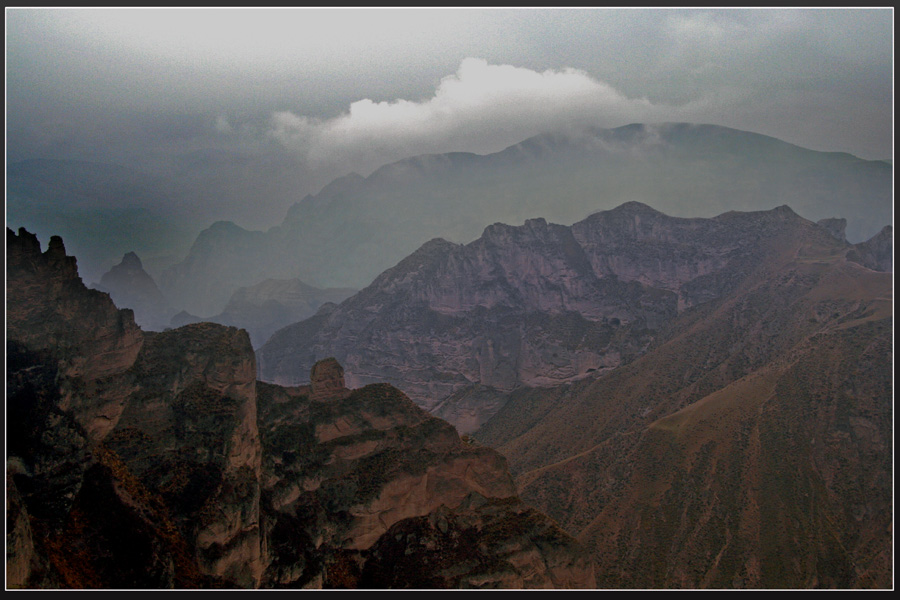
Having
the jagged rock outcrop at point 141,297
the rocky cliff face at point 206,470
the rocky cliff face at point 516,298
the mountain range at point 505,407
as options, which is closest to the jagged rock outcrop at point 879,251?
the mountain range at point 505,407

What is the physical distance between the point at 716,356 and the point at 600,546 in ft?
119

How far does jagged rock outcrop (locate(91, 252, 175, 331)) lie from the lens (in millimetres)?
60844

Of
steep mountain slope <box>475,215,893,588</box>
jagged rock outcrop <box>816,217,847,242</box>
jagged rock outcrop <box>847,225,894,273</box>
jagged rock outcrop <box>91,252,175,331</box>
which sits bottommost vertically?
steep mountain slope <box>475,215,893,588</box>

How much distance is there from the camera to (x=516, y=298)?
100625 mm

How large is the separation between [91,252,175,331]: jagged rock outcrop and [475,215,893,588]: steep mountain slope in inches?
1677

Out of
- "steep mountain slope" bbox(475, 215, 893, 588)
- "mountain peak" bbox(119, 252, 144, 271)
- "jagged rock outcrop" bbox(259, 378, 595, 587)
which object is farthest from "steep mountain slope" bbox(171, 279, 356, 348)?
"jagged rock outcrop" bbox(259, 378, 595, 587)

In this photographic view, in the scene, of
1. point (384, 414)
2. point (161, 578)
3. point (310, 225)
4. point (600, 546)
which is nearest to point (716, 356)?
point (600, 546)

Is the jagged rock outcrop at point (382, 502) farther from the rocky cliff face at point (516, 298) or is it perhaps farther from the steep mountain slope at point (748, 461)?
the rocky cliff face at point (516, 298)

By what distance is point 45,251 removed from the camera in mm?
22344

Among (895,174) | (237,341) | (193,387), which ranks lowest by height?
(193,387)

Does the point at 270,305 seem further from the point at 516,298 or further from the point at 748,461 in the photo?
the point at 748,461

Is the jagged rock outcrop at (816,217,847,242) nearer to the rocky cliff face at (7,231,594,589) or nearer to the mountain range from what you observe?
the mountain range

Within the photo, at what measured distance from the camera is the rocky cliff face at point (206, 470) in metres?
17.7

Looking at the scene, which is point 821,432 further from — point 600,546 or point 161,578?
point 161,578
